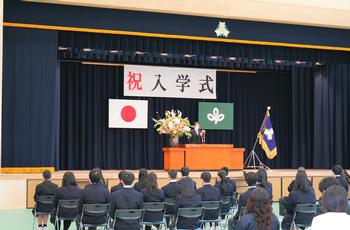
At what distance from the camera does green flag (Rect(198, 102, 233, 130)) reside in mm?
18062

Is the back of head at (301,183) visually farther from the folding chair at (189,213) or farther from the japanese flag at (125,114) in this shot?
the japanese flag at (125,114)

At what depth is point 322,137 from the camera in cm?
1747

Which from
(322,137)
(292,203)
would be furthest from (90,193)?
(322,137)

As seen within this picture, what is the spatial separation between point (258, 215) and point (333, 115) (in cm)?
1374

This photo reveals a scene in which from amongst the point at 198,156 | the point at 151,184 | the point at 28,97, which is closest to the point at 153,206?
the point at 151,184

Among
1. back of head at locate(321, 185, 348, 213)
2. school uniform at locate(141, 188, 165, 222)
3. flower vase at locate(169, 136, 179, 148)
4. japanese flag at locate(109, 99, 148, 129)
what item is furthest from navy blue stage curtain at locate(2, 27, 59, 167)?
back of head at locate(321, 185, 348, 213)

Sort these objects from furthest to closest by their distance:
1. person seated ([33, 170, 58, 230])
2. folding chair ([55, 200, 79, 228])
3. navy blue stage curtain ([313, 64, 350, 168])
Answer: navy blue stage curtain ([313, 64, 350, 168]) < person seated ([33, 170, 58, 230]) < folding chair ([55, 200, 79, 228])

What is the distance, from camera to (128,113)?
1695 cm

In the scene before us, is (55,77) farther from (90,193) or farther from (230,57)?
(90,193)

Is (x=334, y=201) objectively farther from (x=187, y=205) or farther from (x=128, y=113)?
(x=128, y=113)

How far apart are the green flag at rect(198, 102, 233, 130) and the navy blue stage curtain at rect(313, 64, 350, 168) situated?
2.71m

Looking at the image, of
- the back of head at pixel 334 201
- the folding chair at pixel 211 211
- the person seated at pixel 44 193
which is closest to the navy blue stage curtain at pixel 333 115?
the folding chair at pixel 211 211

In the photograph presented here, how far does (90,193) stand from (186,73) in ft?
34.5

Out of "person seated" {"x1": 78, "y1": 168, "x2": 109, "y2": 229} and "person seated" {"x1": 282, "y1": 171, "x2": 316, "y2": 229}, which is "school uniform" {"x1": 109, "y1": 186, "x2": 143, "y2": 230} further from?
"person seated" {"x1": 282, "y1": 171, "x2": 316, "y2": 229}
